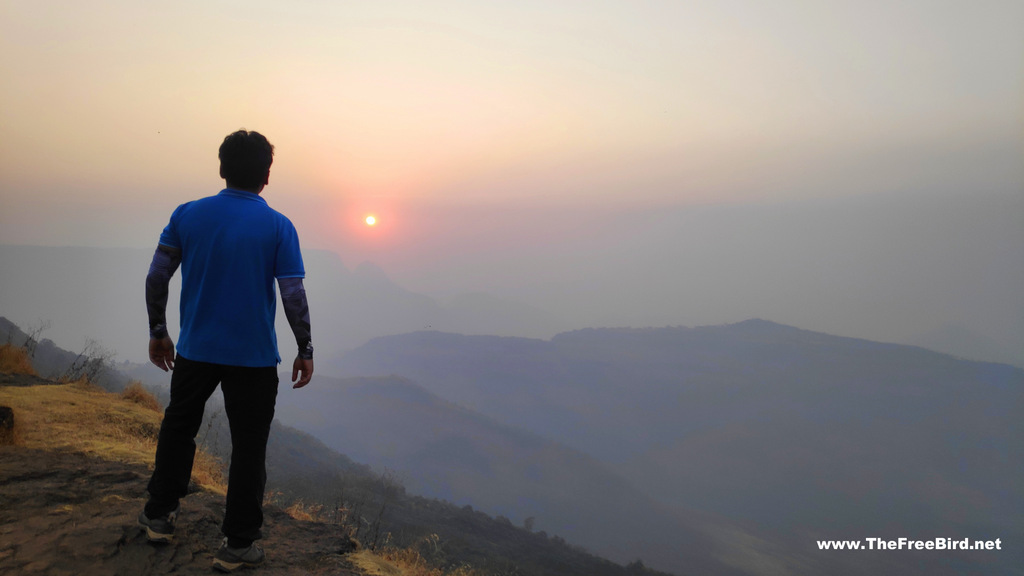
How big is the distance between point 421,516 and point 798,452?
18849 cm

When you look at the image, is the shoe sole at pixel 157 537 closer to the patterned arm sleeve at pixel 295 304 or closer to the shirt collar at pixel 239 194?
the patterned arm sleeve at pixel 295 304

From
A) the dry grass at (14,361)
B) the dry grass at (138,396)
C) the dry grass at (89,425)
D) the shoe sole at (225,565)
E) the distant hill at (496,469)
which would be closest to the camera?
the shoe sole at (225,565)

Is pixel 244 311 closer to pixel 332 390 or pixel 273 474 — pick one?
pixel 273 474

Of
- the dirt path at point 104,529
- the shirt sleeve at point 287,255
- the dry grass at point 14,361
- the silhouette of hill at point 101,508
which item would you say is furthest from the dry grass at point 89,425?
the shirt sleeve at point 287,255

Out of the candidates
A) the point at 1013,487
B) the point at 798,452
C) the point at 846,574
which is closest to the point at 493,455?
the point at 846,574

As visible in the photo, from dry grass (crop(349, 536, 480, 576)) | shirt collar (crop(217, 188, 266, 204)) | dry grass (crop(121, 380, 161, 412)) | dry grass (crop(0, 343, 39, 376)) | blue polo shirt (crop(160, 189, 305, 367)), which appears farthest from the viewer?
dry grass (crop(0, 343, 39, 376))

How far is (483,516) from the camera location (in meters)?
46.4

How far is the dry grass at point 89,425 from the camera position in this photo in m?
4.37

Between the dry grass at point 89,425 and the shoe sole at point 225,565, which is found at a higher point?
the dry grass at point 89,425

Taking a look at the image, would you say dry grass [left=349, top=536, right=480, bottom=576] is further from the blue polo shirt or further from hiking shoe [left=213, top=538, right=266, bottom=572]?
the blue polo shirt

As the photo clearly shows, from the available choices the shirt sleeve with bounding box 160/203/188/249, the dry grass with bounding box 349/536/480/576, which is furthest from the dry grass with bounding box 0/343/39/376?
the shirt sleeve with bounding box 160/203/188/249

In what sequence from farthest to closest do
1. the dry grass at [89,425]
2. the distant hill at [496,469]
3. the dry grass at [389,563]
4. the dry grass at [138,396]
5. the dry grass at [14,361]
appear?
the distant hill at [496,469] < the dry grass at [14,361] < the dry grass at [138,396] < the dry grass at [89,425] < the dry grass at [389,563]

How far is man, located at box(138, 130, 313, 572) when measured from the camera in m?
2.49

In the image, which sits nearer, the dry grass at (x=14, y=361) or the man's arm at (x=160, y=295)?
the man's arm at (x=160, y=295)
